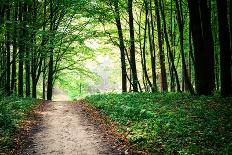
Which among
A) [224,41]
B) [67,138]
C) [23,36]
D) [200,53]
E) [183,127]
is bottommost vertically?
[67,138]

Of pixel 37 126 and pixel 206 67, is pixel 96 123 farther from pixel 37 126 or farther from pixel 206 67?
pixel 206 67

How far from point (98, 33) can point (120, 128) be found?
18435 millimetres

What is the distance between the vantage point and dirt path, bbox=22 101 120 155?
9.48 m

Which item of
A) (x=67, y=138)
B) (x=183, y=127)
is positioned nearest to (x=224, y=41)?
(x=183, y=127)

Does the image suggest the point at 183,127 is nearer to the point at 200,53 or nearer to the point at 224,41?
the point at 224,41

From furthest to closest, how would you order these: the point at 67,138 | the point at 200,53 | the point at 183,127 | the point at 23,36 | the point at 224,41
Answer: the point at 23,36, the point at 200,53, the point at 224,41, the point at 67,138, the point at 183,127

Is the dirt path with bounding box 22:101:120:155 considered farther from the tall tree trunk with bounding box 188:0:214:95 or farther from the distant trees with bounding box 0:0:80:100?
the tall tree trunk with bounding box 188:0:214:95

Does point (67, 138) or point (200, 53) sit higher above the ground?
point (200, 53)

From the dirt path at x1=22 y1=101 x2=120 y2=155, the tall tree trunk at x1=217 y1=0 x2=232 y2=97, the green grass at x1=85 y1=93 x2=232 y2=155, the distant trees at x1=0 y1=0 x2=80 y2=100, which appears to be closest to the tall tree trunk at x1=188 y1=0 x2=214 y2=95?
the tall tree trunk at x1=217 y1=0 x2=232 y2=97

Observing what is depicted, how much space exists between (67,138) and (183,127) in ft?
13.5

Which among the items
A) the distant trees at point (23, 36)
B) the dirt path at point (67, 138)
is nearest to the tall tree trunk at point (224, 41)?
the dirt path at point (67, 138)

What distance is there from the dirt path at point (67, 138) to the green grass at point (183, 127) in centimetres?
106

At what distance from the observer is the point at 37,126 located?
13.4 meters

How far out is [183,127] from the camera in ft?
33.5
